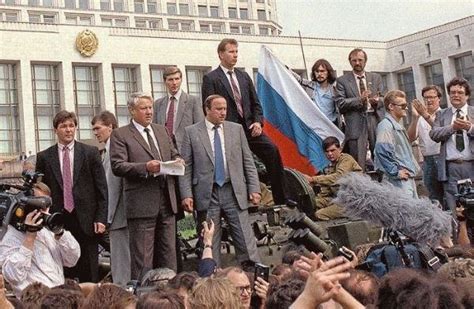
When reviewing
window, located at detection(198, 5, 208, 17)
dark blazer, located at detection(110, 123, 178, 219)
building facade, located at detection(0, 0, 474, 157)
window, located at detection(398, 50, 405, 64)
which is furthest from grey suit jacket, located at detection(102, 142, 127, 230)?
window, located at detection(198, 5, 208, 17)

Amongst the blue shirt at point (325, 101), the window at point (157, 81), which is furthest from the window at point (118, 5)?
the blue shirt at point (325, 101)

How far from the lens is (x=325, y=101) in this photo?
1073 cm

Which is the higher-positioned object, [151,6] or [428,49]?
[151,6]

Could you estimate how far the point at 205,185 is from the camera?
310 inches

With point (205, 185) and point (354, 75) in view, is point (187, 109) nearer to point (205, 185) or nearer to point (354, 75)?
point (205, 185)

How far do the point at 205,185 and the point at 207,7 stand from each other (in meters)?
79.2

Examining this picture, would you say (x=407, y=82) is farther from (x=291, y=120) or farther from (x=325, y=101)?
(x=325, y=101)

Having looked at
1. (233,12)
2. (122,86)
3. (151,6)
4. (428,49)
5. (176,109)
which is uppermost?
(151,6)

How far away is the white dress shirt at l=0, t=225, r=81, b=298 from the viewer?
634 cm

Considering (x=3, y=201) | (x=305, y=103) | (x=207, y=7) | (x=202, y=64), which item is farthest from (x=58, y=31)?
(x=3, y=201)

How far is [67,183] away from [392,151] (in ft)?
11.7

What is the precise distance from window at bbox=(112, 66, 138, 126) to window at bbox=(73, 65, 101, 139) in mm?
1355

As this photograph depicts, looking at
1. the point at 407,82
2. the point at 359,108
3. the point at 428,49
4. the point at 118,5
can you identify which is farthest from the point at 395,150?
the point at 118,5

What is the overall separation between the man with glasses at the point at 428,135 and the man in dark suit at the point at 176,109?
2.89m
